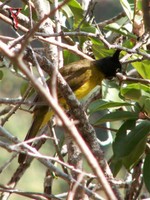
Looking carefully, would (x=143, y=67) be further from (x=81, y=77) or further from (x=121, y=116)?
(x=81, y=77)

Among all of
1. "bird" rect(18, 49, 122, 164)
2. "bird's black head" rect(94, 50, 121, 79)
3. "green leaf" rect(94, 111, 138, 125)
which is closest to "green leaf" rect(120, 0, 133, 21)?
"bird's black head" rect(94, 50, 121, 79)

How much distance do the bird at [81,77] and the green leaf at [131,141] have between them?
0.81 metres

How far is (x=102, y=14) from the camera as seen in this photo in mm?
7699

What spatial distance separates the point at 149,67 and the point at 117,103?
196 millimetres

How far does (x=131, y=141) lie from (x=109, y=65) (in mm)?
1114

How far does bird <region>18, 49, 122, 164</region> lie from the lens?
3416 mm

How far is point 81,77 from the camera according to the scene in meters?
3.93

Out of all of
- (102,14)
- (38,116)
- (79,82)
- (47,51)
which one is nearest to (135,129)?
(47,51)

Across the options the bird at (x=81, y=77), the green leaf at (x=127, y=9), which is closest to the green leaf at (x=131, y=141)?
the green leaf at (x=127, y=9)

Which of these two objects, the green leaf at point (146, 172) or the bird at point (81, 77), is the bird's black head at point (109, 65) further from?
the green leaf at point (146, 172)

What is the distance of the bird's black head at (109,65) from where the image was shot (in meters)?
3.27

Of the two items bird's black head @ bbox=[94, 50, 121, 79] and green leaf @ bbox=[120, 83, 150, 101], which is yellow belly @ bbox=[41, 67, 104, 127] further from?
green leaf @ bbox=[120, 83, 150, 101]

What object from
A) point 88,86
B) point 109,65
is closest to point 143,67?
point 109,65

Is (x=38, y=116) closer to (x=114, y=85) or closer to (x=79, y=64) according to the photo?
(x=79, y=64)
